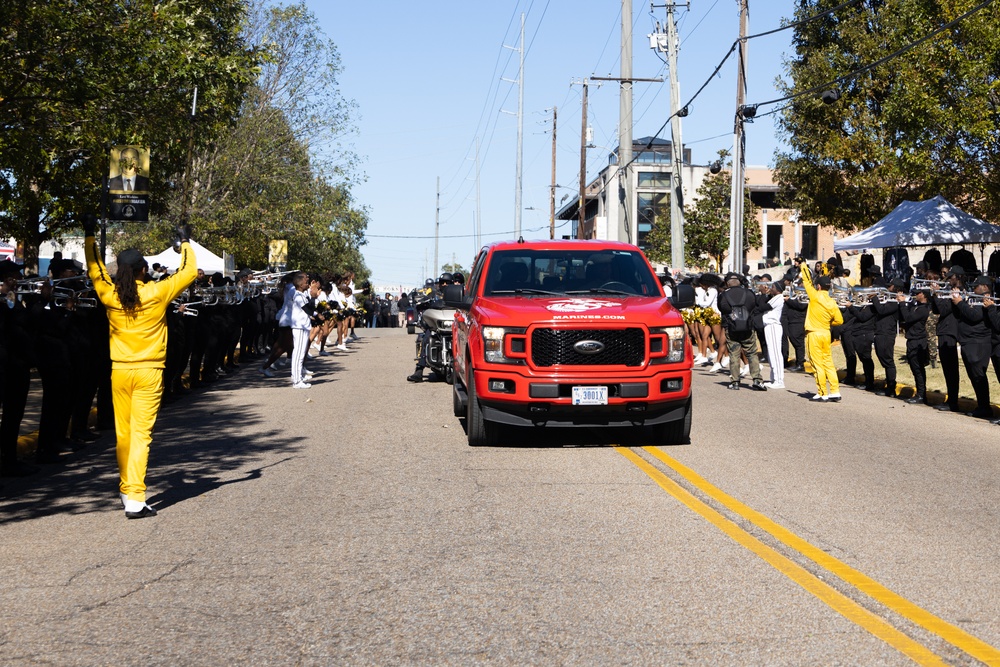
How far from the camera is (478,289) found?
1255 cm

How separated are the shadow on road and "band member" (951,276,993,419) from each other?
8599mm

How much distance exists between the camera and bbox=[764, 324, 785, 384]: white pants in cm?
1917

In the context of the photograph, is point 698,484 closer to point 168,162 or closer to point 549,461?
point 549,461

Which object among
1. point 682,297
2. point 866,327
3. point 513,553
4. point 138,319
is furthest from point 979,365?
point 138,319

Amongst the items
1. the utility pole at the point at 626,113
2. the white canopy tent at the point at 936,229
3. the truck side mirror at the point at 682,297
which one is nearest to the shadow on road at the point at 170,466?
the truck side mirror at the point at 682,297

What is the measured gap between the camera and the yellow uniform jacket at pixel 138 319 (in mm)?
8469

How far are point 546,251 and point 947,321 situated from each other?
622cm

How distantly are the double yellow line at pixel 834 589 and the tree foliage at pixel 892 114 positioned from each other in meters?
18.1

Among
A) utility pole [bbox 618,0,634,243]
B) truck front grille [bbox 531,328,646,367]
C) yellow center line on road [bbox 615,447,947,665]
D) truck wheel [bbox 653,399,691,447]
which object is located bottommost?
yellow center line on road [bbox 615,447,947,665]

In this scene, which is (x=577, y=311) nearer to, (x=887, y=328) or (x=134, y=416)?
(x=134, y=416)

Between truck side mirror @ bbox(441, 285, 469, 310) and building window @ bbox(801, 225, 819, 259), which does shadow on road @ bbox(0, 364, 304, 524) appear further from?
building window @ bbox(801, 225, 819, 259)

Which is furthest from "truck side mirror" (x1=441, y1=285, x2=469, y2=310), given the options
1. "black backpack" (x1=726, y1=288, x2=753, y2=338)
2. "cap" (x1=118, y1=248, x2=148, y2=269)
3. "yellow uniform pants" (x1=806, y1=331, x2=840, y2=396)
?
"black backpack" (x1=726, y1=288, x2=753, y2=338)

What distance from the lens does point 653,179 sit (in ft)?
276

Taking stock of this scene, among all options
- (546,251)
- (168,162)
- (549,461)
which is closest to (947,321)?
(546,251)
